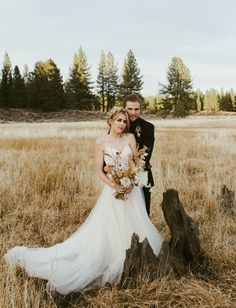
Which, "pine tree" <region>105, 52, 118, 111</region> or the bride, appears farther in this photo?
"pine tree" <region>105, 52, 118, 111</region>

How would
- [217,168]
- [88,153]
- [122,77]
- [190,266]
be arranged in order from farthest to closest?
[122,77] < [88,153] < [217,168] < [190,266]

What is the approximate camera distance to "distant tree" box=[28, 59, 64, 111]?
160ft

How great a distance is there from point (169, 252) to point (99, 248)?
70 cm

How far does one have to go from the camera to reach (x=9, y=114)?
43562 mm

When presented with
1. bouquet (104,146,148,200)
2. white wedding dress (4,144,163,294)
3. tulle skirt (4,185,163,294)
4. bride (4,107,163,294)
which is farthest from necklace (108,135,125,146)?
tulle skirt (4,185,163,294)

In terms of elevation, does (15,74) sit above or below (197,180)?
above

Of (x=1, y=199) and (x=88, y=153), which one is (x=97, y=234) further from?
(x=88, y=153)

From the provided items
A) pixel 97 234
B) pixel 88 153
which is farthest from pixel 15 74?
pixel 97 234

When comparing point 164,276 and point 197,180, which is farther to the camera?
point 197,180

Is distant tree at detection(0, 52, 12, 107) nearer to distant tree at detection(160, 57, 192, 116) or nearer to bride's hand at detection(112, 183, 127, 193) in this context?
distant tree at detection(160, 57, 192, 116)

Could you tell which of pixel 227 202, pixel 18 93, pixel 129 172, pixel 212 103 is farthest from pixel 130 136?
pixel 212 103

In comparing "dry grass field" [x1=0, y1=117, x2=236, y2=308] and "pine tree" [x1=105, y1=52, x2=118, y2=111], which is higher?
"pine tree" [x1=105, y1=52, x2=118, y2=111]

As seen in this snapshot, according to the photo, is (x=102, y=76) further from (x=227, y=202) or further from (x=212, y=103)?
(x=227, y=202)

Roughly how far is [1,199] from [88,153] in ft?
18.3
